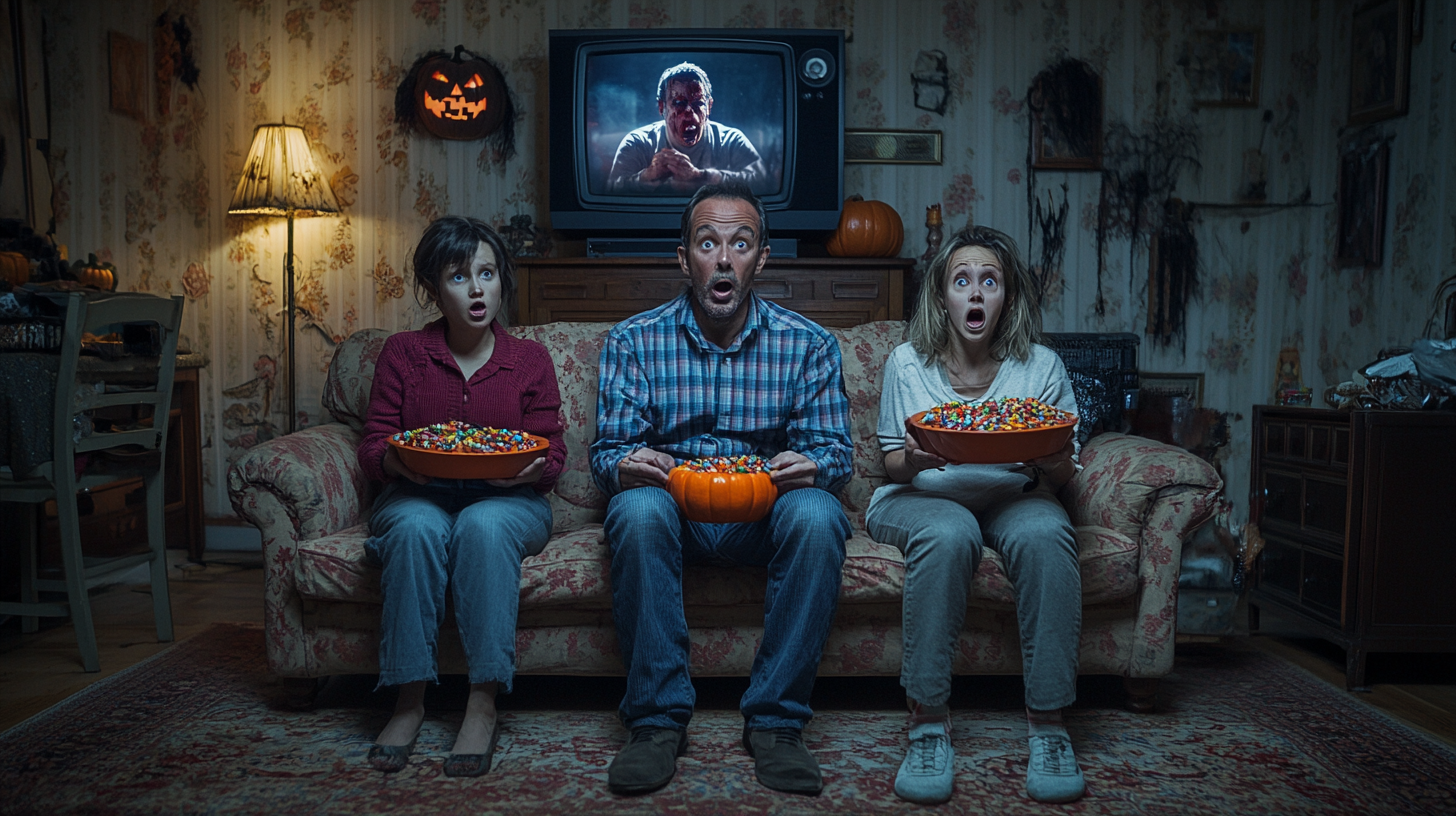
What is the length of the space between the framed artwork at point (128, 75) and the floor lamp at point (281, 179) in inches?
24.3

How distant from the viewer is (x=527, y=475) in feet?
6.04

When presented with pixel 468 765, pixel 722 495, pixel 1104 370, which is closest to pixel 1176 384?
pixel 1104 370

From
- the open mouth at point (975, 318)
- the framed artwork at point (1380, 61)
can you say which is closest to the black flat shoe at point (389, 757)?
the open mouth at point (975, 318)

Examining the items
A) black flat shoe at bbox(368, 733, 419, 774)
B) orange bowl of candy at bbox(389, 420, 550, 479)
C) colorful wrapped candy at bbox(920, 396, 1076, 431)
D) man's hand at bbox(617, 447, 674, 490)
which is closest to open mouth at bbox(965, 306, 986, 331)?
colorful wrapped candy at bbox(920, 396, 1076, 431)

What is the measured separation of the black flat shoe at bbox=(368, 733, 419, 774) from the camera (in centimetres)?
169

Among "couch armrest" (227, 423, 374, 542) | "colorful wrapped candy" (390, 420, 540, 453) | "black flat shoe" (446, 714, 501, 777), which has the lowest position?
"black flat shoe" (446, 714, 501, 777)

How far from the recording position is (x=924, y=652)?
1.68 m

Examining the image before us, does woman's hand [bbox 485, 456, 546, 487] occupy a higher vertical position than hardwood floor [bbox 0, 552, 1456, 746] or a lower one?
higher

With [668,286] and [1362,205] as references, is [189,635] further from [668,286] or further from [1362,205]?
[1362,205]

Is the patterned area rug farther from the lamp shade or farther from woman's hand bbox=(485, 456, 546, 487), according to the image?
the lamp shade

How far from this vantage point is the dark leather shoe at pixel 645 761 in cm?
159

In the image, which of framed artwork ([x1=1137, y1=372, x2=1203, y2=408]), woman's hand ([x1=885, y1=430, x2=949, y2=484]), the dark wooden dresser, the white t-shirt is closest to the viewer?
woman's hand ([x1=885, y1=430, x2=949, y2=484])

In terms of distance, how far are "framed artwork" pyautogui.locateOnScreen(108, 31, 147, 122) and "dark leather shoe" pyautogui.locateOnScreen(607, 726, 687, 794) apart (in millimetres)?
3443

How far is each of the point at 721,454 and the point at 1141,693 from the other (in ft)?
3.39
